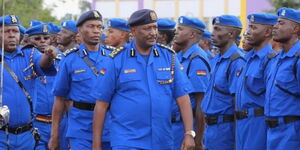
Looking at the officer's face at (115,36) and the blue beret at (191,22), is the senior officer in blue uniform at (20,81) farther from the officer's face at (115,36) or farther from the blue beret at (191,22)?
the blue beret at (191,22)

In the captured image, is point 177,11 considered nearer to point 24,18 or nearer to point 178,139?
point 24,18

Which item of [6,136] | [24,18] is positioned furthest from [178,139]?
[24,18]

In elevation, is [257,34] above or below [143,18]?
below

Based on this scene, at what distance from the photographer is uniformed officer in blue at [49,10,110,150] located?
31.5 ft

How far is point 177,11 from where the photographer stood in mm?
45438

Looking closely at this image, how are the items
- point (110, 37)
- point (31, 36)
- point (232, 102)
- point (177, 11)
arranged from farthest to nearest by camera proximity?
1. point (177, 11)
2. point (31, 36)
3. point (110, 37)
4. point (232, 102)

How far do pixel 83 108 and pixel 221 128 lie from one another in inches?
74.5

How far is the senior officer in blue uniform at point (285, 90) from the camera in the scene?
28.5 ft

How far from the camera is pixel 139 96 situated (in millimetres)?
8164

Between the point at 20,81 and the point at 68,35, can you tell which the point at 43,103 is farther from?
the point at 20,81

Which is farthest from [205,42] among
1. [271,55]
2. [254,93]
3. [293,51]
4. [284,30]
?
[293,51]

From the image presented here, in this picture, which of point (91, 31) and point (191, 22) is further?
point (191, 22)

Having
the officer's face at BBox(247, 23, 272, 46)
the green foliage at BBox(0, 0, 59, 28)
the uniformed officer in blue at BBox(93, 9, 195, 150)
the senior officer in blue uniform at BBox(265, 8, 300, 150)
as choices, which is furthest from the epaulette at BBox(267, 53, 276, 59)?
the green foliage at BBox(0, 0, 59, 28)

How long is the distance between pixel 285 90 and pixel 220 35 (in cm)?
212
